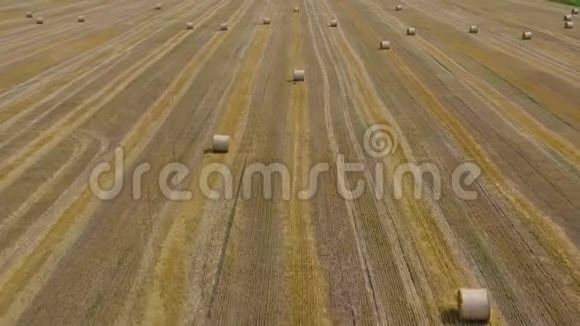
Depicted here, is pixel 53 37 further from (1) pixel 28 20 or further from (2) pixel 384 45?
(2) pixel 384 45

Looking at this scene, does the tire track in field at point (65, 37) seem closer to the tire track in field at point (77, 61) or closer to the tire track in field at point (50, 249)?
the tire track in field at point (77, 61)

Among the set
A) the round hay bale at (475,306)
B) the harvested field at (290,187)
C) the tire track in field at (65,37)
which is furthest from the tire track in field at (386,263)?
the tire track in field at (65,37)

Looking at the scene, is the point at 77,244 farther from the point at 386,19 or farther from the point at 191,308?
the point at 386,19

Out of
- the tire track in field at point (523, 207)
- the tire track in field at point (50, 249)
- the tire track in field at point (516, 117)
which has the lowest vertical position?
the tire track in field at point (50, 249)

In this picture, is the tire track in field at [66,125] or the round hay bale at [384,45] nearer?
the tire track in field at [66,125]

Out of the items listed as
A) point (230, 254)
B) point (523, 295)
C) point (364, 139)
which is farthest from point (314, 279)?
point (364, 139)

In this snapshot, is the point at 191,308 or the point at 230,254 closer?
the point at 191,308

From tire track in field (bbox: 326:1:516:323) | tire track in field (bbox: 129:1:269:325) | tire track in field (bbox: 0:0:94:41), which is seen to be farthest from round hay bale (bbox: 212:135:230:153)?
tire track in field (bbox: 0:0:94:41)
